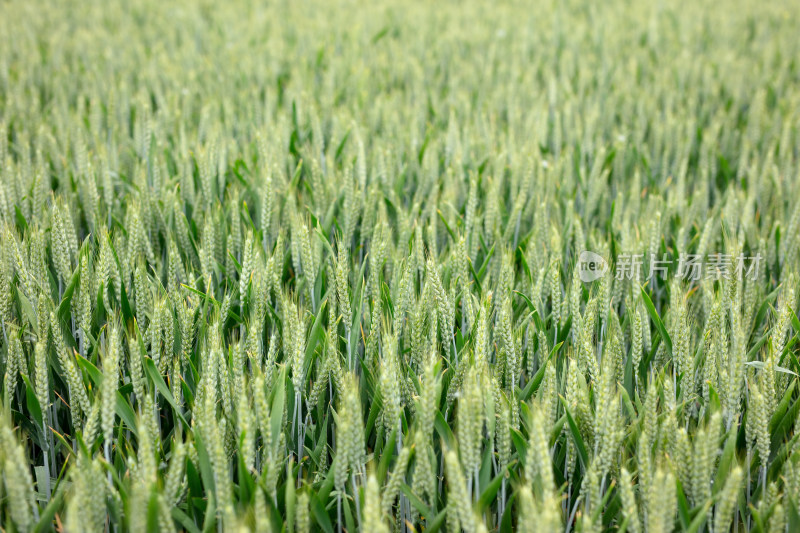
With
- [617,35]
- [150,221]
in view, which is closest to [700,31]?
[617,35]

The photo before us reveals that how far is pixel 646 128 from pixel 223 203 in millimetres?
2144

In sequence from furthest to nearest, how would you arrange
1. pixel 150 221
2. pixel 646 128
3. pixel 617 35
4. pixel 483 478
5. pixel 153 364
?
pixel 617 35, pixel 646 128, pixel 150 221, pixel 153 364, pixel 483 478

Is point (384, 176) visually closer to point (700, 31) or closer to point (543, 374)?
point (543, 374)

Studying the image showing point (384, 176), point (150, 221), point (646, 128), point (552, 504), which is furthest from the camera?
point (646, 128)

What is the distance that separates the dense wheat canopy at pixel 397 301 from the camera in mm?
1127

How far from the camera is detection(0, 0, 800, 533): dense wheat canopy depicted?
1127 millimetres

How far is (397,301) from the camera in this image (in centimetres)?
151

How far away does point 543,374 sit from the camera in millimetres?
1407

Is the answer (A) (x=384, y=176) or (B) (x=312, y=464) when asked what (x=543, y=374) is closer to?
(B) (x=312, y=464)

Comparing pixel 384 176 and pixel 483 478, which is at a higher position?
pixel 384 176

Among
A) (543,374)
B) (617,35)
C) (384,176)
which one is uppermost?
(617,35)

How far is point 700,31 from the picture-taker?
507cm

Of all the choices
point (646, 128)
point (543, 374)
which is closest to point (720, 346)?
point (543, 374)

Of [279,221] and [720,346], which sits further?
[279,221]
